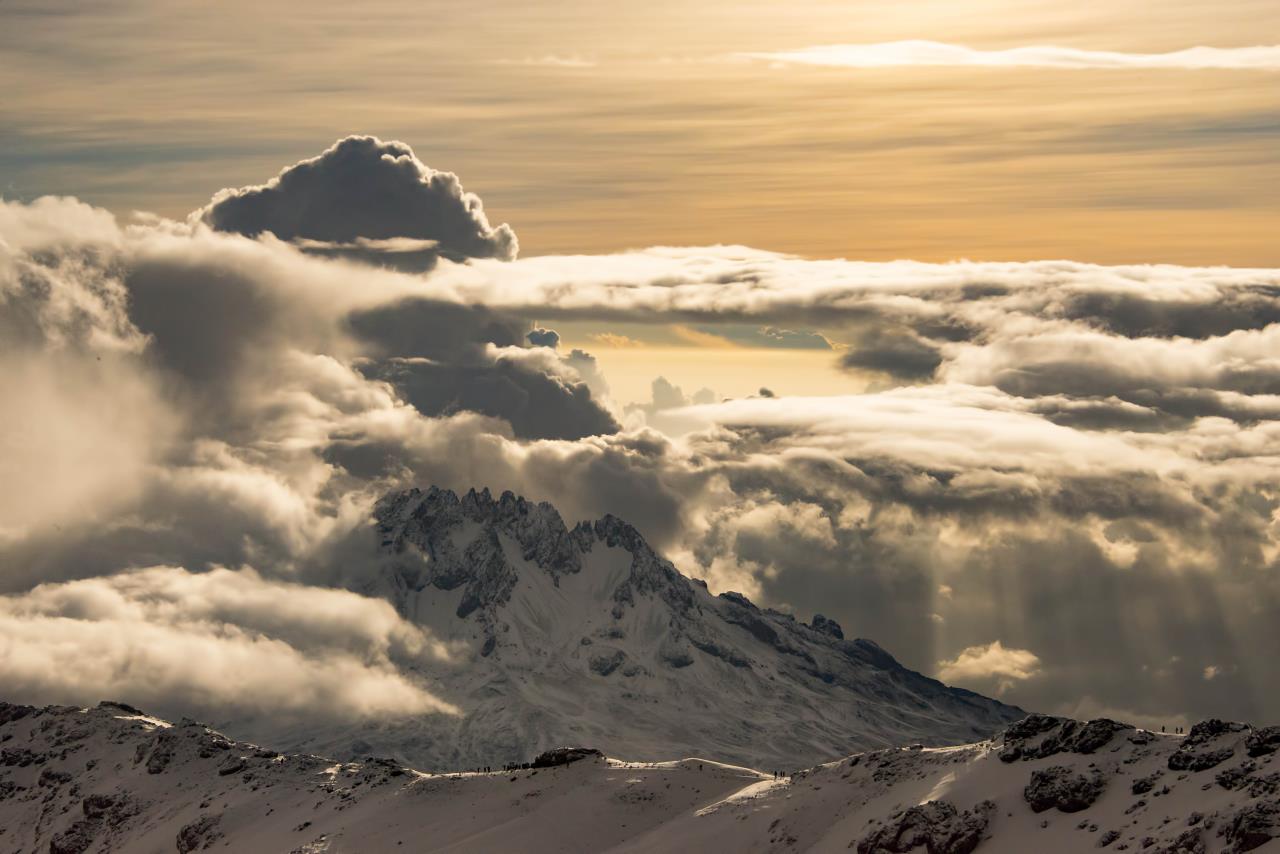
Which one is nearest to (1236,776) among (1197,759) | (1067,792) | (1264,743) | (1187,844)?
(1264,743)

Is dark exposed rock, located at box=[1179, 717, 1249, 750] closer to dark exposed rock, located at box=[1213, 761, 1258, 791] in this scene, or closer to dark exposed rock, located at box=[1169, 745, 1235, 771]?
dark exposed rock, located at box=[1169, 745, 1235, 771]

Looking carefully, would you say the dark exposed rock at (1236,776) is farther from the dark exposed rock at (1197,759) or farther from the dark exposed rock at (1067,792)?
the dark exposed rock at (1067,792)

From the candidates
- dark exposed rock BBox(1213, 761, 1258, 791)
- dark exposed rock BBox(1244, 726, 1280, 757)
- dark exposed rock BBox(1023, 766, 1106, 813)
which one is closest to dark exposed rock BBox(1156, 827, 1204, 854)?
dark exposed rock BBox(1213, 761, 1258, 791)

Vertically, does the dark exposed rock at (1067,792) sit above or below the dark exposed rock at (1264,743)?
below

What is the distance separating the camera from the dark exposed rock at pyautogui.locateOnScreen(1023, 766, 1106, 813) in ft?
639

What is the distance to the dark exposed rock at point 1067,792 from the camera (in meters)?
195

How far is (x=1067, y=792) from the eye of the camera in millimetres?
196125

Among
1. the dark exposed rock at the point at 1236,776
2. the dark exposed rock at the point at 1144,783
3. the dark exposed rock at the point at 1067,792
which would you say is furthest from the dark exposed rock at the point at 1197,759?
the dark exposed rock at the point at 1067,792

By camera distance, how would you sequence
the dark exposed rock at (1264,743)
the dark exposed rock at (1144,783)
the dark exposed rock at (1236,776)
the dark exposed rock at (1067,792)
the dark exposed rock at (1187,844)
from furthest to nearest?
the dark exposed rock at (1067,792), the dark exposed rock at (1144,783), the dark exposed rock at (1264,743), the dark exposed rock at (1236,776), the dark exposed rock at (1187,844)

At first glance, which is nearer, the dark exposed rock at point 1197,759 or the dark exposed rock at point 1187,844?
the dark exposed rock at point 1187,844

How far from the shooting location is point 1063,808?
19525 centimetres

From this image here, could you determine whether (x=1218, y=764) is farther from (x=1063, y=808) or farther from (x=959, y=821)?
(x=959, y=821)

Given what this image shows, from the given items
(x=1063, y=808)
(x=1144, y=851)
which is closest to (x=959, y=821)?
(x=1063, y=808)

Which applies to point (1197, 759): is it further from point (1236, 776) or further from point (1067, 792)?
point (1067, 792)
